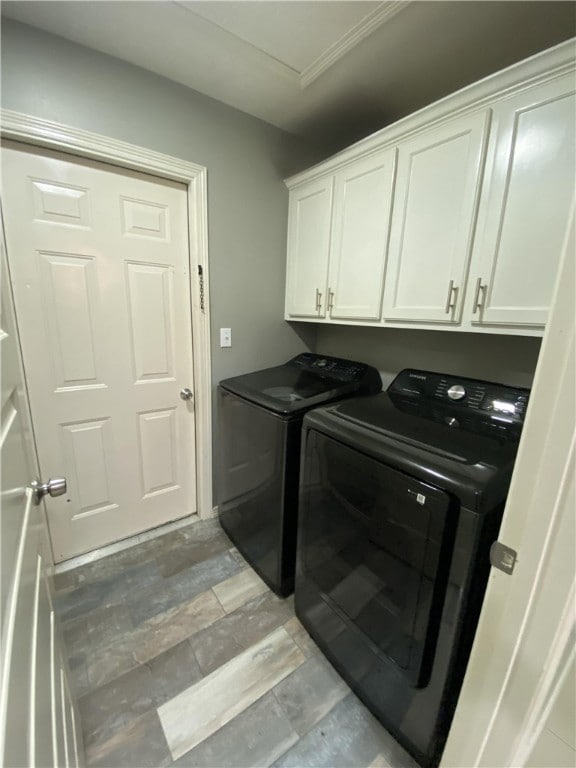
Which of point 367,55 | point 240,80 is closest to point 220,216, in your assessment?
point 240,80

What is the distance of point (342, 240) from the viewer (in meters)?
1.65

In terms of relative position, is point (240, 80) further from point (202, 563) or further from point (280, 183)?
point (202, 563)

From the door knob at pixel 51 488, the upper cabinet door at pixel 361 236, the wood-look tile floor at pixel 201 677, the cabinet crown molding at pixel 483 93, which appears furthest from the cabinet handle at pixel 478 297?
the wood-look tile floor at pixel 201 677

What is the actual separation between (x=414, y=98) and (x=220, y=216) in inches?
46.2

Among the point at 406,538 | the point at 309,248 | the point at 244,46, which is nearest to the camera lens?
the point at 406,538

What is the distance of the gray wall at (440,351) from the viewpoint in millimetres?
1367

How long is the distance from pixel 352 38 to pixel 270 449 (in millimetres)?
1735

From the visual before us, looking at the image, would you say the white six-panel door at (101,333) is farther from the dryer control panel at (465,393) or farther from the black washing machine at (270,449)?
the dryer control panel at (465,393)

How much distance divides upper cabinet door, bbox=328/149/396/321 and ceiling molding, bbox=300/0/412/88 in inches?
15.4

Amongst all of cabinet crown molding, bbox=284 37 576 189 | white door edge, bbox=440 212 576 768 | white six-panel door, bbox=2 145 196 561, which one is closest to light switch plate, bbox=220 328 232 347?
white six-panel door, bbox=2 145 196 561

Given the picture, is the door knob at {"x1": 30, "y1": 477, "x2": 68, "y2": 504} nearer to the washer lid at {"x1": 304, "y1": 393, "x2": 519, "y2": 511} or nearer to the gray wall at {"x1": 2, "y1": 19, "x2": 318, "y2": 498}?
the washer lid at {"x1": 304, "y1": 393, "x2": 519, "y2": 511}

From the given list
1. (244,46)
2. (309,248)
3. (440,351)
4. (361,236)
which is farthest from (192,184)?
(440,351)

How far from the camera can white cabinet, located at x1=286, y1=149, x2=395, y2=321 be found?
1472 mm

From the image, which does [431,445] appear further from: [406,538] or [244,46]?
[244,46]
